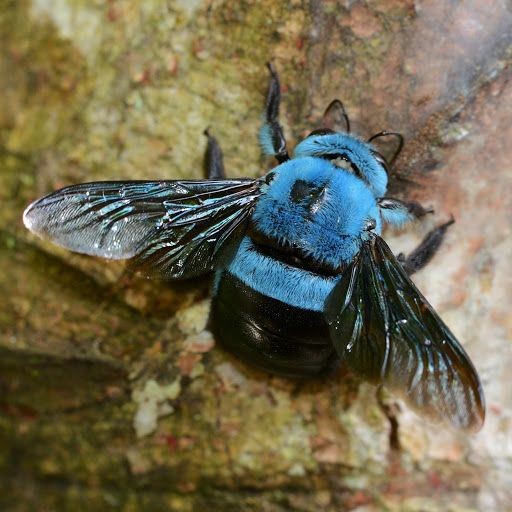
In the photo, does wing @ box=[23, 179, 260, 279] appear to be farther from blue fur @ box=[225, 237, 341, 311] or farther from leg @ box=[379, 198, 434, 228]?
leg @ box=[379, 198, 434, 228]

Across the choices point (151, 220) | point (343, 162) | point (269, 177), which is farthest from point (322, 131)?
point (151, 220)

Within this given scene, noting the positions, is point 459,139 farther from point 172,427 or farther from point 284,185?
point 172,427

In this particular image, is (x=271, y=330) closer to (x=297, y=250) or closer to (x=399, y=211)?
(x=297, y=250)

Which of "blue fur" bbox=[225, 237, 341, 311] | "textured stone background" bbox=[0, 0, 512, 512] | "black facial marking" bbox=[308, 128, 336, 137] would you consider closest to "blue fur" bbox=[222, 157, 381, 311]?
"blue fur" bbox=[225, 237, 341, 311]

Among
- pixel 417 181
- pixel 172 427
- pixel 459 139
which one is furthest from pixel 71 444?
pixel 459 139

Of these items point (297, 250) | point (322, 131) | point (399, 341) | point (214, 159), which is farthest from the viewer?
point (214, 159)

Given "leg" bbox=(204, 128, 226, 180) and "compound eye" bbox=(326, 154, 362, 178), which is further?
"leg" bbox=(204, 128, 226, 180)

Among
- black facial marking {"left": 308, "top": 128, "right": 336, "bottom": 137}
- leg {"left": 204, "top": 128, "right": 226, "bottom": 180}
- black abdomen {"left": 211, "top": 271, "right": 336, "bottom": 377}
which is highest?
black facial marking {"left": 308, "top": 128, "right": 336, "bottom": 137}
